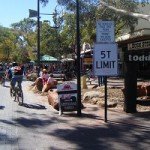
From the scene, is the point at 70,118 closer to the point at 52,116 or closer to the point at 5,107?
the point at 52,116

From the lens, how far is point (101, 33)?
12.8m

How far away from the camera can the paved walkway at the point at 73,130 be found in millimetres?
9741

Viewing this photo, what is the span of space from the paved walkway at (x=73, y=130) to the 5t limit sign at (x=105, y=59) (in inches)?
53.4

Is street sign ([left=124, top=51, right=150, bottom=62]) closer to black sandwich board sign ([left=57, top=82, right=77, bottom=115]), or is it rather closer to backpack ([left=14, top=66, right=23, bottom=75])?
black sandwich board sign ([left=57, top=82, right=77, bottom=115])

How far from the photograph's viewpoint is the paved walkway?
32.0ft

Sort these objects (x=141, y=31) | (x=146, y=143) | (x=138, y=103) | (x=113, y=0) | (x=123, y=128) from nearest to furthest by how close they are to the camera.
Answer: (x=146, y=143), (x=123, y=128), (x=138, y=103), (x=113, y=0), (x=141, y=31)

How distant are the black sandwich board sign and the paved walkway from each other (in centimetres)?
21

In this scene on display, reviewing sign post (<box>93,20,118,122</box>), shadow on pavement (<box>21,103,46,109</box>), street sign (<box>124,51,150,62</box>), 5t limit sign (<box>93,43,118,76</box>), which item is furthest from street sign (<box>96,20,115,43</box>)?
shadow on pavement (<box>21,103,46,109</box>)

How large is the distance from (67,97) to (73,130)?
9.80ft

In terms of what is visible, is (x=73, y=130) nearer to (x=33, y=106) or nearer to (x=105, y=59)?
(x=105, y=59)

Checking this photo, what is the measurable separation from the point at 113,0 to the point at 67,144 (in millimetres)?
11591

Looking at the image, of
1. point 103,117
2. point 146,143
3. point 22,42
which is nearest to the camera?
point 146,143

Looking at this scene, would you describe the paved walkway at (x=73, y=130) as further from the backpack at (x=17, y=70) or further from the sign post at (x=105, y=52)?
the backpack at (x=17, y=70)

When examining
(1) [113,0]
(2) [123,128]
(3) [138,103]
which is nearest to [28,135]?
(2) [123,128]
